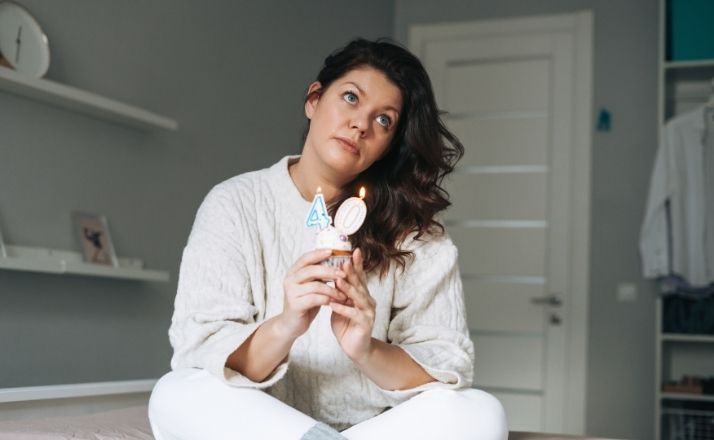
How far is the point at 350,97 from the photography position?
1.70 metres

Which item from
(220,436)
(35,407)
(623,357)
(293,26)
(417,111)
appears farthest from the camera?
(623,357)

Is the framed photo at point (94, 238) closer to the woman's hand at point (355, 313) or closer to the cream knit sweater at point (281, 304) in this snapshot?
the cream knit sweater at point (281, 304)

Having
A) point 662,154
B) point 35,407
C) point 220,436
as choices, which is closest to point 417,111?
point 220,436

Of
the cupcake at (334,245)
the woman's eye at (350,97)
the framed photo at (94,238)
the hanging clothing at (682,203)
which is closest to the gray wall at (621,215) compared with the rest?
the hanging clothing at (682,203)

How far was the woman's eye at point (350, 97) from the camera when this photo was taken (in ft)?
5.57

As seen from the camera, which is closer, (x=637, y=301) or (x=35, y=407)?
(x=35, y=407)

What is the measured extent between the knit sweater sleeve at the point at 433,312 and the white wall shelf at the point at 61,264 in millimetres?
1145

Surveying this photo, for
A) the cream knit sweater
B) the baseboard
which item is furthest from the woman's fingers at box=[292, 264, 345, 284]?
the baseboard

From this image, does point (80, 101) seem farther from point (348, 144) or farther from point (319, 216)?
point (319, 216)

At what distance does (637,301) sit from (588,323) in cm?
27

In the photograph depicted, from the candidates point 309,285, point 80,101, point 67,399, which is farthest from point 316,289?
point 80,101

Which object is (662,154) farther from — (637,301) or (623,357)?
(623,357)

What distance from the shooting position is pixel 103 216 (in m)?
2.84

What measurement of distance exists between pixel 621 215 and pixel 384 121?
306 cm
